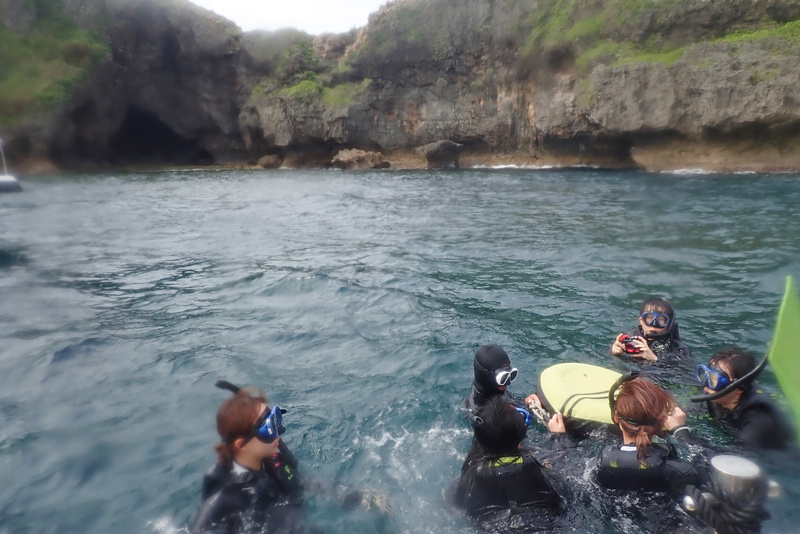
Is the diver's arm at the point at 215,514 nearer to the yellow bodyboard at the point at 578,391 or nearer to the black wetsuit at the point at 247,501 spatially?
the black wetsuit at the point at 247,501

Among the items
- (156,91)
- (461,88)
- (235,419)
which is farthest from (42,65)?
(235,419)

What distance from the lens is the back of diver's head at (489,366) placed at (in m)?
3.50

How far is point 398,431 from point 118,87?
36.3m

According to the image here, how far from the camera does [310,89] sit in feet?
108

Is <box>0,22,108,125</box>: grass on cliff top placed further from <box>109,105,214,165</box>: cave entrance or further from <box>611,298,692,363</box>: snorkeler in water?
<box>611,298,692,363</box>: snorkeler in water

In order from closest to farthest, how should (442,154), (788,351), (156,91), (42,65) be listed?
(788,351)
(42,65)
(442,154)
(156,91)

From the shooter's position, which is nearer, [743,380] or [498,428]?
[743,380]

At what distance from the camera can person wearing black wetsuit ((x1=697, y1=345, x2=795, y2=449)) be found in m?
3.59

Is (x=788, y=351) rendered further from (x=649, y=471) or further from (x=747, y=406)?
(x=747, y=406)

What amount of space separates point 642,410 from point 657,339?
96.1 inches

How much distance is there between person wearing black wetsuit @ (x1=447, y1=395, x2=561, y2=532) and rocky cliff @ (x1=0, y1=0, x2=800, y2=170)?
21.1 meters

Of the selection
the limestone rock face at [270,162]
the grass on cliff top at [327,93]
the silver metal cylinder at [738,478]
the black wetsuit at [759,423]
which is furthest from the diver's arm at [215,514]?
the limestone rock face at [270,162]

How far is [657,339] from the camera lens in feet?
16.5

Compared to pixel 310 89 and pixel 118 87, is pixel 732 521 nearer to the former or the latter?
pixel 310 89
